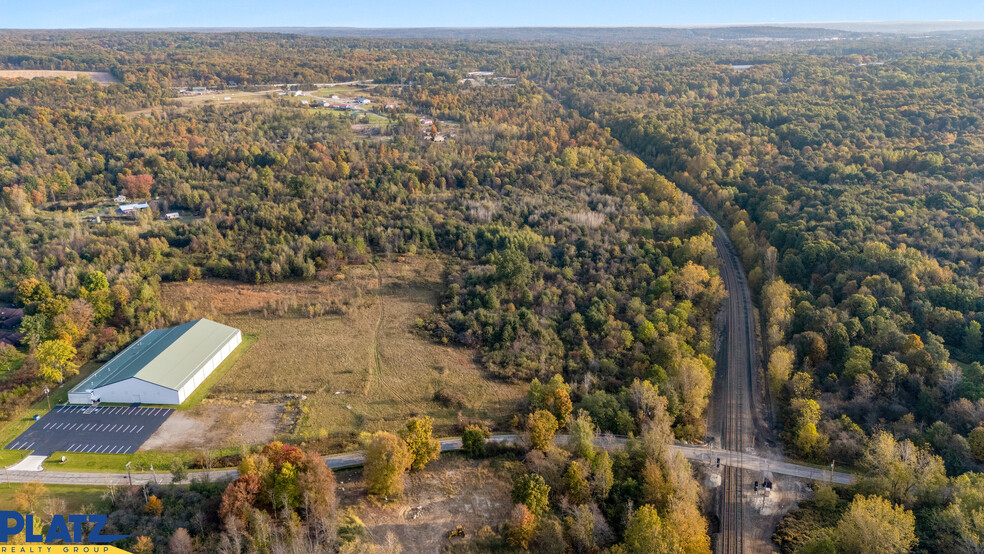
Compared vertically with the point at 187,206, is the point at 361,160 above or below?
above

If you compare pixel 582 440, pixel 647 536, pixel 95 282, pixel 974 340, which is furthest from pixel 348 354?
pixel 974 340

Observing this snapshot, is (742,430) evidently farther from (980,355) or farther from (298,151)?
(298,151)

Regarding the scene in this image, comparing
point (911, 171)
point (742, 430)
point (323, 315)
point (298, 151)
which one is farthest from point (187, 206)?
point (911, 171)

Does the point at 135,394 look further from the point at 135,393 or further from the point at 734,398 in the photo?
the point at 734,398

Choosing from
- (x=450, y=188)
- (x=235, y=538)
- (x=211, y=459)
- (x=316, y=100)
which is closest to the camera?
(x=235, y=538)

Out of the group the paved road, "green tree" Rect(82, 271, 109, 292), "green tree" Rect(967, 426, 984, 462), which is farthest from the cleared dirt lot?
"green tree" Rect(967, 426, 984, 462)
